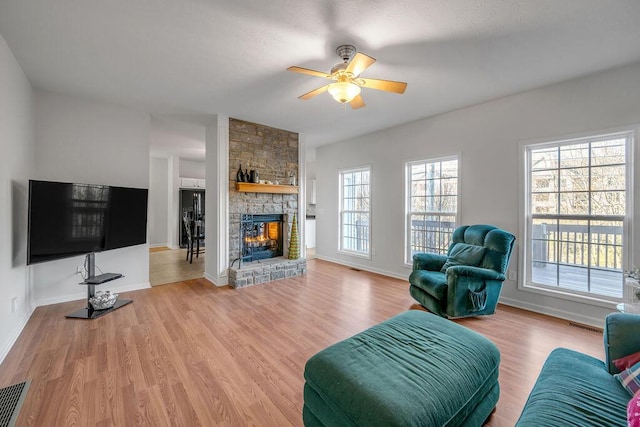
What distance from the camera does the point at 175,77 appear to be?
293 centimetres

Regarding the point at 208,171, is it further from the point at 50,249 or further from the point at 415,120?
the point at 415,120

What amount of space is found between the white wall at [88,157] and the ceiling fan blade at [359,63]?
132 inches

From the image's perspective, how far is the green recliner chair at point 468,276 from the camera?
2.87 meters

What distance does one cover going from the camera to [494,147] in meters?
3.58

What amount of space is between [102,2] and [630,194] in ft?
16.0

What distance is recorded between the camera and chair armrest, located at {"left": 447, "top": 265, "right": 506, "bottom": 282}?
112 inches

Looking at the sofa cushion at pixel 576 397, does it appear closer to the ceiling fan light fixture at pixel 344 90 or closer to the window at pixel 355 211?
the ceiling fan light fixture at pixel 344 90

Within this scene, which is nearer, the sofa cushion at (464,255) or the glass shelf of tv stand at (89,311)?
the glass shelf of tv stand at (89,311)

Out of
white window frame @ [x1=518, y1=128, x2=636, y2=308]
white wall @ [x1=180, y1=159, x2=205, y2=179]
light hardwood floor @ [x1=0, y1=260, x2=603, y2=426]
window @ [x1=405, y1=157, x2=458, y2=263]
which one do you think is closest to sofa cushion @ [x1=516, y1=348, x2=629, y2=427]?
light hardwood floor @ [x1=0, y1=260, x2=603, y2=426]

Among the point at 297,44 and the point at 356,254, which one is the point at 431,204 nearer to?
the point at 356,254

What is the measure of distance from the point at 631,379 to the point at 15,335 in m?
4.46

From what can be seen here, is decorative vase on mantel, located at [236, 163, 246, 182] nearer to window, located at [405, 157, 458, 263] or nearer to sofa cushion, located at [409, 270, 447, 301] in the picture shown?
window, located at [405, 157, 458, 263]

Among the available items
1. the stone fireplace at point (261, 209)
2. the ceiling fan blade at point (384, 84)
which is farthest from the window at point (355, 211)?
the ceiling fan blade at point (384, 84)

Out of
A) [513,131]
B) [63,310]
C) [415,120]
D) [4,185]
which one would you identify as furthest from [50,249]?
[513,131]
